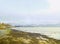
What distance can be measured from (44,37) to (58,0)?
674mm

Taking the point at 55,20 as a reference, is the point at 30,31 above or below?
below

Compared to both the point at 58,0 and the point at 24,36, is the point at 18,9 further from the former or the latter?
the point at 58,0

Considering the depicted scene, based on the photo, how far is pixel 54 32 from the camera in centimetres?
245

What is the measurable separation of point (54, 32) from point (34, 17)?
422mm

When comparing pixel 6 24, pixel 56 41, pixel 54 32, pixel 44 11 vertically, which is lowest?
pixel 56 41

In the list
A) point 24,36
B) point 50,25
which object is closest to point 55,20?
point 50,25

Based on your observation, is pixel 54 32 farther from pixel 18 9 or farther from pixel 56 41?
pixel 18 9

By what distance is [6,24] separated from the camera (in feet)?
Answer: 8.13

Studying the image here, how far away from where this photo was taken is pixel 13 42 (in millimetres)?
2414

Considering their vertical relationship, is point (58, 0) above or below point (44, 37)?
above

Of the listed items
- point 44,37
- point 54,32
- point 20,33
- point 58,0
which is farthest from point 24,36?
point 58,0

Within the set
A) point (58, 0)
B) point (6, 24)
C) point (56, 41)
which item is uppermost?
point (58, 0)

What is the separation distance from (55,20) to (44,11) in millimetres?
241

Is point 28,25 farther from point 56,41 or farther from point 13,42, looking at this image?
point 56,41
